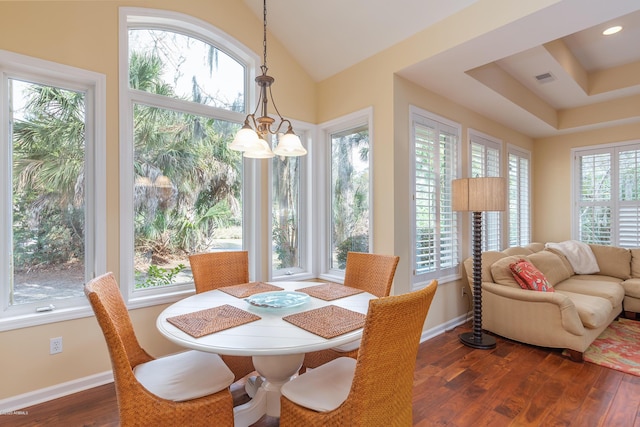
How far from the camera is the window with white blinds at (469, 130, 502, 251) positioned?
3.97m

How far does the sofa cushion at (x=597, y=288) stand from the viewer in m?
3.32

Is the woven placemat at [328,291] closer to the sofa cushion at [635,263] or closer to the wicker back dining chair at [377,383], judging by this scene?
the wicker back dining chair at [377,383]

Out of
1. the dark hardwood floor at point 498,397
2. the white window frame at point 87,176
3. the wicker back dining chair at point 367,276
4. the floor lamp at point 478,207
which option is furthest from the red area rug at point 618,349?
the white window frame at point 87,176

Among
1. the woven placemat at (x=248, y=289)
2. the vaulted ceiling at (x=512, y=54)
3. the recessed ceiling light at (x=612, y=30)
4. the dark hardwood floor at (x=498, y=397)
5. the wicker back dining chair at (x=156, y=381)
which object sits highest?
the recessed ceiling light at (x=612, y=30)

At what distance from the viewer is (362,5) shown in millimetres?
2705

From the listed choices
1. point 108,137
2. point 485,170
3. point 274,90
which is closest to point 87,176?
point 108,137

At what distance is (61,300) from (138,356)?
113 centimetres

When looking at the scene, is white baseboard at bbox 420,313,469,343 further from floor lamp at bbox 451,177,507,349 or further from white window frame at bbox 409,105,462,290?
white window frame at bbox 409,105,462,290

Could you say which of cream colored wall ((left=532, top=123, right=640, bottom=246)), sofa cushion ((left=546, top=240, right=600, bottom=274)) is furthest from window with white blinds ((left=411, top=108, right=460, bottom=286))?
cream colored wall ((left=532, top=123, right=640, bottom=246))

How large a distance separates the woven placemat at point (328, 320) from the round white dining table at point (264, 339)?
1.1 inches

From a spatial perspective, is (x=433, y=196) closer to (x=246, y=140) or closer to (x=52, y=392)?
(x=246, y=140)

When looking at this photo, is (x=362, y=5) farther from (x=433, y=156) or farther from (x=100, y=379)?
(x=100, y=379)

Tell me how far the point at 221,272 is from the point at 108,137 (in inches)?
52.9

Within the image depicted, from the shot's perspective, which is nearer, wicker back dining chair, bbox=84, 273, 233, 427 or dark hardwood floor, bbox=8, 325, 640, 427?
wicker back dining chair, bbox=84, 273, 233, 427
